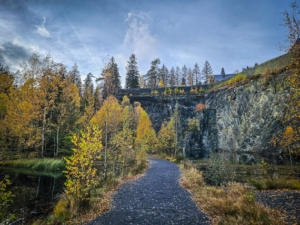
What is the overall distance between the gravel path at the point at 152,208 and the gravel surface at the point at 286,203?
109 inches

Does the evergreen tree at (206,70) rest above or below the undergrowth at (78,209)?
above

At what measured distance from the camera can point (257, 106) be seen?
30406 mm

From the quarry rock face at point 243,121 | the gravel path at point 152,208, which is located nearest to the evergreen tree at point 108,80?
the gravel path at point 152,208

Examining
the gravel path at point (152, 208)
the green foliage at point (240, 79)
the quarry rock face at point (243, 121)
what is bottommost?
the gravel path at point (152, 208)

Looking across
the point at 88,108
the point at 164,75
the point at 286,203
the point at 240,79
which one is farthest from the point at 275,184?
the point at 164,75

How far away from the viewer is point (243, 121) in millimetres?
32875

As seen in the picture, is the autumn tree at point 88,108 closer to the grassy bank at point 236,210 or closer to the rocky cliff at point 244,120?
the grassy bank at point 236,210

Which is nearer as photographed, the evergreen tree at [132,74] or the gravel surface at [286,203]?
the gravel surface at [286,203]

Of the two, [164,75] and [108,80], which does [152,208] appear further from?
[164,75]

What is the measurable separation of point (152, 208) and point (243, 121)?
30227 millimetres

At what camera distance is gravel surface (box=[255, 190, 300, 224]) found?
6146 millimetres

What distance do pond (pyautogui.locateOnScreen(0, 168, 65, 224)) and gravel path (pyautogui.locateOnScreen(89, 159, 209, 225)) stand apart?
10.2 ft

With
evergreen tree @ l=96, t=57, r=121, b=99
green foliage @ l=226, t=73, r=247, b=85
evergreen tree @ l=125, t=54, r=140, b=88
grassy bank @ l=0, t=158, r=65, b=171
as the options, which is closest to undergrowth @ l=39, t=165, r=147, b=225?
evergreen tree @ l=96, t=57, r=121, b=99

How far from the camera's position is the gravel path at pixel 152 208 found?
21.8 ft
